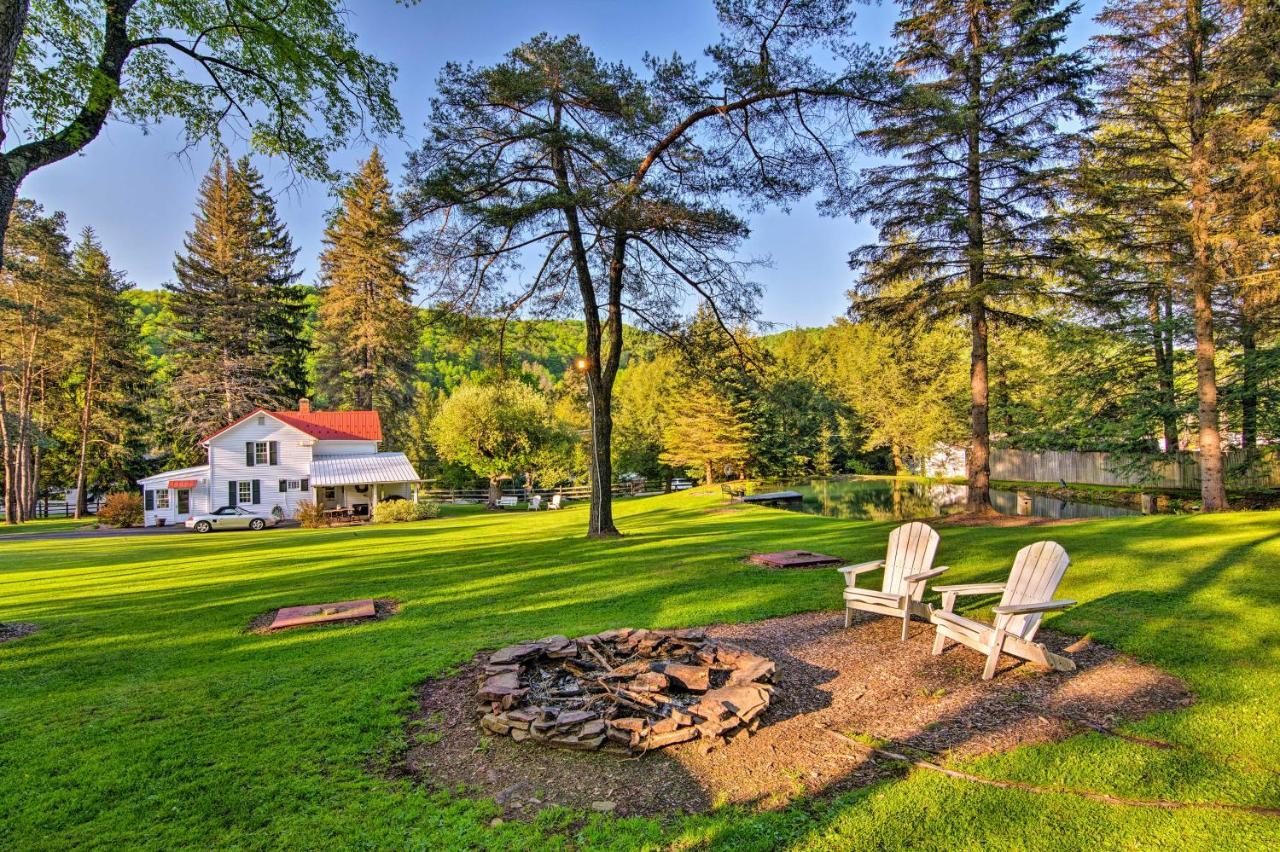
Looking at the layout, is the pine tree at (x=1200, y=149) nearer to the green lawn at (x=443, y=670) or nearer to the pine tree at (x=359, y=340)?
the green lawn at (x=443, y=670)

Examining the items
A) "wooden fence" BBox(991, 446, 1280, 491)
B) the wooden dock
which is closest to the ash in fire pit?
"wooden fence" BBox(991, 446, 1280, 491)

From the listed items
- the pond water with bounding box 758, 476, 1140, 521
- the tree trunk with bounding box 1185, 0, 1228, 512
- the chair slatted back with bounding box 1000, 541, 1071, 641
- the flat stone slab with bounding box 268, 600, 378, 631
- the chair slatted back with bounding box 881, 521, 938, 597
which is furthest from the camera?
the pond water with bounding box 758, 476, 1140, 521

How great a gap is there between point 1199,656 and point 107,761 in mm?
7133

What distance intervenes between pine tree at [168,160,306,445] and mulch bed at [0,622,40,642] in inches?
1063

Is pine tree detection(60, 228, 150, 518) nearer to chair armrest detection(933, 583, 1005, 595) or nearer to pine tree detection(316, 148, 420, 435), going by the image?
pine tree detection(316, 148, 420, 435)

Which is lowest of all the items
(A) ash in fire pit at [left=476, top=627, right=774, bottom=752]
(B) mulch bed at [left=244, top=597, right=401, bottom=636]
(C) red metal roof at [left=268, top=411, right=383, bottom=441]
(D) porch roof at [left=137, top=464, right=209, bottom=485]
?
(B) mulch bed at [left=244, top=597, right=401, bottom=636]

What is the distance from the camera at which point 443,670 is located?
471cm

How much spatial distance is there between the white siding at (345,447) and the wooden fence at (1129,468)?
101 ft

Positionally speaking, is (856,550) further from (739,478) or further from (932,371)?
(739,478)

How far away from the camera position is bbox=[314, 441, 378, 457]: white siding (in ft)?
94.9

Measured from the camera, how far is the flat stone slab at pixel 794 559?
8.70 m

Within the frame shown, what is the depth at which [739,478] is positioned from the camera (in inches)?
1559

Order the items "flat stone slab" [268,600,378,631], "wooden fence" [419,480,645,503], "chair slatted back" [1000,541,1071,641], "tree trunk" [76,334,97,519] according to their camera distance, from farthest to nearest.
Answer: "wooden fence" [419,480,645,503], "tree trunk" [76,334,97,519], "flat stone slab" [268,600,378,631], "chair slatted back" [1000,541,1071,641]

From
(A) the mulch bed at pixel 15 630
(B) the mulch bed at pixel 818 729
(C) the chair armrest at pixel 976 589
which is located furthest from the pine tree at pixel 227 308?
(C) the chair armrest at pixel 976 589
